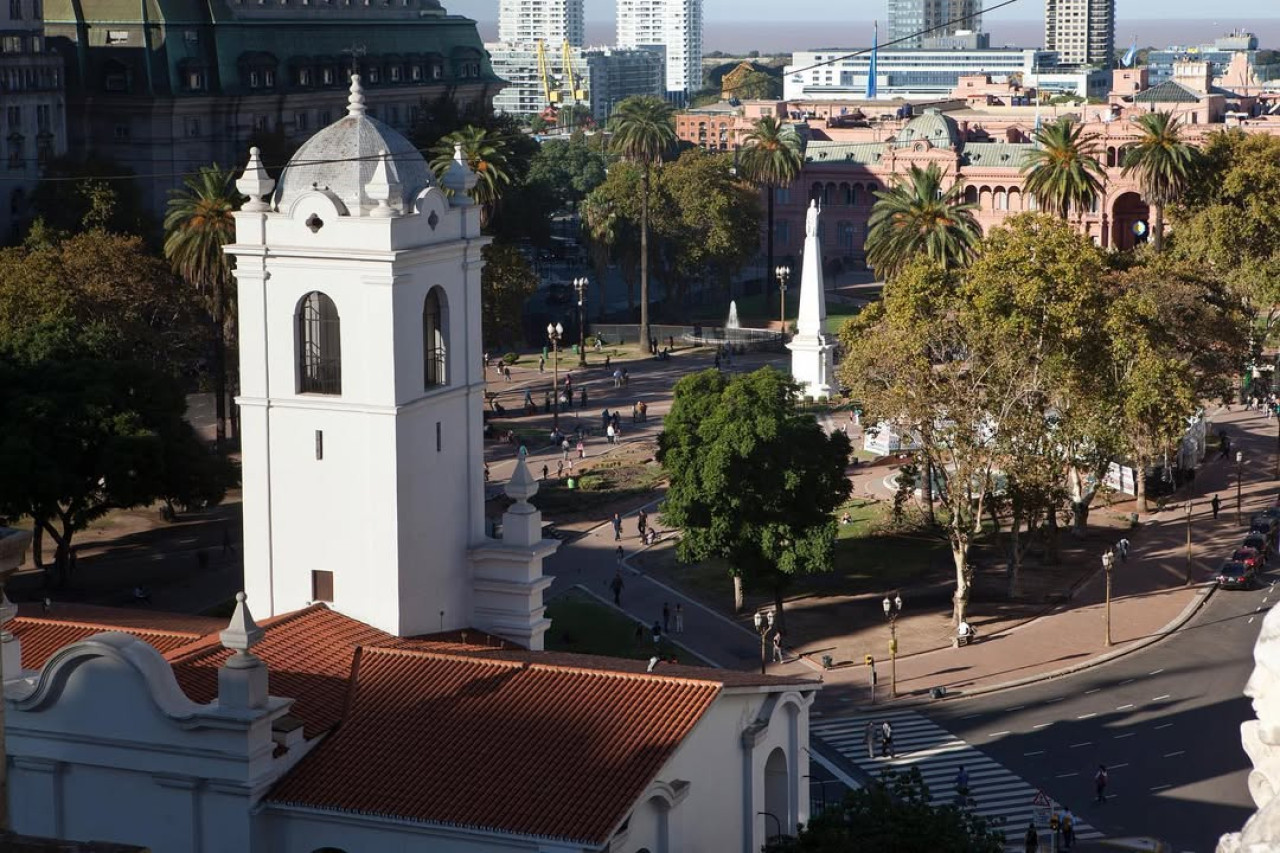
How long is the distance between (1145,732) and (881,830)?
26.3 metres

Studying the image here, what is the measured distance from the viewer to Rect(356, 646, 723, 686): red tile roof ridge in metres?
33.9

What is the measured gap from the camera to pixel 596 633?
65.1 m

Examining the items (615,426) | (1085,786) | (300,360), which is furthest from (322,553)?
(615,426)

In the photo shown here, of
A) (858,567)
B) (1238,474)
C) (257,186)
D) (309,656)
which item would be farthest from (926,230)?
(309,656)

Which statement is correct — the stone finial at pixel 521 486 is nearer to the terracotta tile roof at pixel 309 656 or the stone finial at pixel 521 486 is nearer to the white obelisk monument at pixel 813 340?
the terracotta tile roof at pixel 309 656

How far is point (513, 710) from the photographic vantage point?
33281 mm

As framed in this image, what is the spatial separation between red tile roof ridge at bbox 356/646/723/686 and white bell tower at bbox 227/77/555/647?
11.2 ft

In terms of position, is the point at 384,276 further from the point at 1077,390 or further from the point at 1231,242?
the point at 1231,242

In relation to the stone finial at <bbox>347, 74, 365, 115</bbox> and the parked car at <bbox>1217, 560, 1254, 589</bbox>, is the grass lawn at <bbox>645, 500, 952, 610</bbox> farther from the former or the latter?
the stone finial at <bbox>347, 74, 365, 115</bbox>

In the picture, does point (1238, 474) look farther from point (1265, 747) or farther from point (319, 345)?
point (1265, 747)

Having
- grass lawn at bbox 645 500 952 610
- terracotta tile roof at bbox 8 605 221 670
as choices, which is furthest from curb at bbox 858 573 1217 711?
terracotta tile roof at bbox 8 605 221 670

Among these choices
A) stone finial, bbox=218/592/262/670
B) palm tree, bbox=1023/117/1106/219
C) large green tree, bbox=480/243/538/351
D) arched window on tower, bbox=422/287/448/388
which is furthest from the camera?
large green tree, bbox=480/243/538/351

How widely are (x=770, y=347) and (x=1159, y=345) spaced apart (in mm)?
51596

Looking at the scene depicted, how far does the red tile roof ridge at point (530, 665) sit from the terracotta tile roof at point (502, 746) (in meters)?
0.03
